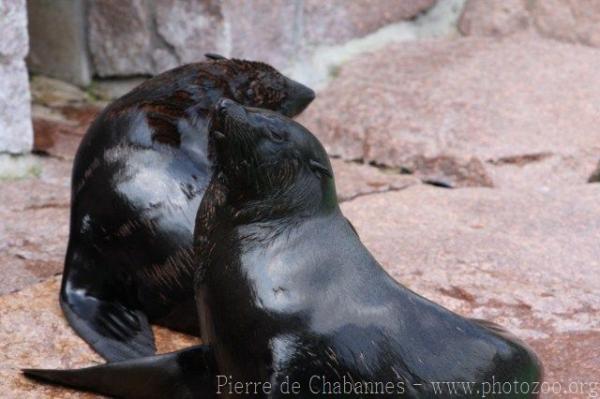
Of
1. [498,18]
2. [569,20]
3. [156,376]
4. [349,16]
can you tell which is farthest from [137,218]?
[569,20]

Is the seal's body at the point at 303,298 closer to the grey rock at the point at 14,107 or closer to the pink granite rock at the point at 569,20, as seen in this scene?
the grey rock at the point at 14,107

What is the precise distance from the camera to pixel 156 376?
268cm

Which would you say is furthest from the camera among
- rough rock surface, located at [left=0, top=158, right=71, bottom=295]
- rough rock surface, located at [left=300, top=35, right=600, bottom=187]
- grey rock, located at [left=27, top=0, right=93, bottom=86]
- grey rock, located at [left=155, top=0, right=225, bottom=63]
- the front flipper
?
grey rock, located at [left=27, top=0, right=93, bottom=86]

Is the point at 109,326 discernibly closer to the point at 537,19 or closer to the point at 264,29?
the point at 264,29

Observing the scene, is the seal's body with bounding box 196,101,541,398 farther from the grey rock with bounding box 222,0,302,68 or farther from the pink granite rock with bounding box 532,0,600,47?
the pink granite rock with bounding box 532,0,600,47

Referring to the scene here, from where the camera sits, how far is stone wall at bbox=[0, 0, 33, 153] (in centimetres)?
459

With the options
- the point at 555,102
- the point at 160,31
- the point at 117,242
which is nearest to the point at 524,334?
the point at 117,242

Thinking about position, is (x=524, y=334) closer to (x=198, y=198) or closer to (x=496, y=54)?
(x=198, y=198)

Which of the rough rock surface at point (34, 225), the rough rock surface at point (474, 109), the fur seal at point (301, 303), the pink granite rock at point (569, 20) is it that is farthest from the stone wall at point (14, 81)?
the pink granite rock at point (569, 20)

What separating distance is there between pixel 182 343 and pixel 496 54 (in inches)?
139

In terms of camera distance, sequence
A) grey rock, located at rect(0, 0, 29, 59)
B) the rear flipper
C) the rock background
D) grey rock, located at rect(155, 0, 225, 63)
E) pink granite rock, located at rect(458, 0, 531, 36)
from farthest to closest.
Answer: pink granite rock, located at rect(458, 0, 531, 36)
grey rock, located at rect(155, 0, 225, 63)
grey rock, located at rect(0, 0, 29, 59)
the rock background
the rear flipper

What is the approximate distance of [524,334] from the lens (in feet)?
10.6

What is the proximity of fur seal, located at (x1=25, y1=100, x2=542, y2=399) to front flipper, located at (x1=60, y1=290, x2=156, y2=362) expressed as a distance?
556mm

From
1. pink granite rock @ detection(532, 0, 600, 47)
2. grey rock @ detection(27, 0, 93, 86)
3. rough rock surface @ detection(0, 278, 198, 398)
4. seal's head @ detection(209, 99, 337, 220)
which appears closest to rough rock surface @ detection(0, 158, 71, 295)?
rough rock surface @ detection(0, 278, 198, 398)
